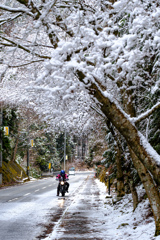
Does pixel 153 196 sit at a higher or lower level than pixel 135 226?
higher

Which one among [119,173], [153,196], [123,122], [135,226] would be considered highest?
[123,122]

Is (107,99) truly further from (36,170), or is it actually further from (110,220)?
(36,170)

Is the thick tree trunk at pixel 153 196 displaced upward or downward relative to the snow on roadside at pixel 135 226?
upward

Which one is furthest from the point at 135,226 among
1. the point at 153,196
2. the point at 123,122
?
the point at 123,122

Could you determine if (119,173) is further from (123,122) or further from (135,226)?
(123,122)

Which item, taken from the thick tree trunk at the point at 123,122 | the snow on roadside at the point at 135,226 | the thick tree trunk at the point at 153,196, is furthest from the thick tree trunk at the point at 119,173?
the thick tree trunk at the point at 123,122

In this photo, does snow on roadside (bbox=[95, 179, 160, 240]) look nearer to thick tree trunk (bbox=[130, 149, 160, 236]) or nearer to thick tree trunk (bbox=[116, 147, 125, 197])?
thick tree trunk (bbox=[130, 149, 160, 236])

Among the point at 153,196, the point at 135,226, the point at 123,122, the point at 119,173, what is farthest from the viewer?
the point at 119,173

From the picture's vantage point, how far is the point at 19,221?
1205 centimetres

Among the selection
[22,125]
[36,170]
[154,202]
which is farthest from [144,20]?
[36,170]

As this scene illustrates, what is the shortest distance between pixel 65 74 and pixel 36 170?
56.6 meters

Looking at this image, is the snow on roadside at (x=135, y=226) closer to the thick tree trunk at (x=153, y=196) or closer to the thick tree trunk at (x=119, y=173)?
the thick tree trunk at (x=153, y=196)

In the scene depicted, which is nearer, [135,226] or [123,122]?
[123,122]

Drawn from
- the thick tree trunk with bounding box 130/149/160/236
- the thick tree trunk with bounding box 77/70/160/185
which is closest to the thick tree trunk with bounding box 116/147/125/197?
the thick tree trunk with bounding box 130/149/160/236
